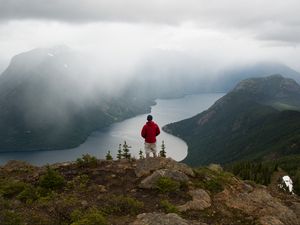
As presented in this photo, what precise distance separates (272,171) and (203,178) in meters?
173

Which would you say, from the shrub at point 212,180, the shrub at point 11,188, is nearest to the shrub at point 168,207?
the shrub at point 212,180

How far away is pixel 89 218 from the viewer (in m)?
21.4

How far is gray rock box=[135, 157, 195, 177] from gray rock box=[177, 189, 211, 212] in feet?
12.4

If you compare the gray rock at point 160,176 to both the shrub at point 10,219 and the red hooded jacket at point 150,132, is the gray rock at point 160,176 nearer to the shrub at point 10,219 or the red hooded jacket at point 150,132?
the red hooded jacket at point 150,132

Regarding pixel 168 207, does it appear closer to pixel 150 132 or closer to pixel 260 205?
pixel 260 205

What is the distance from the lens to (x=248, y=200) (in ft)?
89.6

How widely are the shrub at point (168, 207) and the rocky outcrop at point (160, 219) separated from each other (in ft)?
3.39

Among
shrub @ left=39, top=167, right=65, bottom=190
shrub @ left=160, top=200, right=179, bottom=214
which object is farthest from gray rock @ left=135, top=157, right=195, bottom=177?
shrub @ left=160, top=200, right=179, bottom=214

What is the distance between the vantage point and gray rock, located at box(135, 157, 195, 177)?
30891 mm

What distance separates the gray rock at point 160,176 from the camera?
28.2m

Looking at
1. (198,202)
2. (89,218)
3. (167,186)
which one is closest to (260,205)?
(198,202)

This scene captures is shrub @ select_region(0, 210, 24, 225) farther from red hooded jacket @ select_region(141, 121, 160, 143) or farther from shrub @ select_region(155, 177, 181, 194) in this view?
red hooded jacket @ select_region(141, 121, 160, 143)

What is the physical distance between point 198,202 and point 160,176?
13.7 ft

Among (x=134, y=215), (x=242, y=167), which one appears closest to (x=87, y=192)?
(x=134, y=215)
